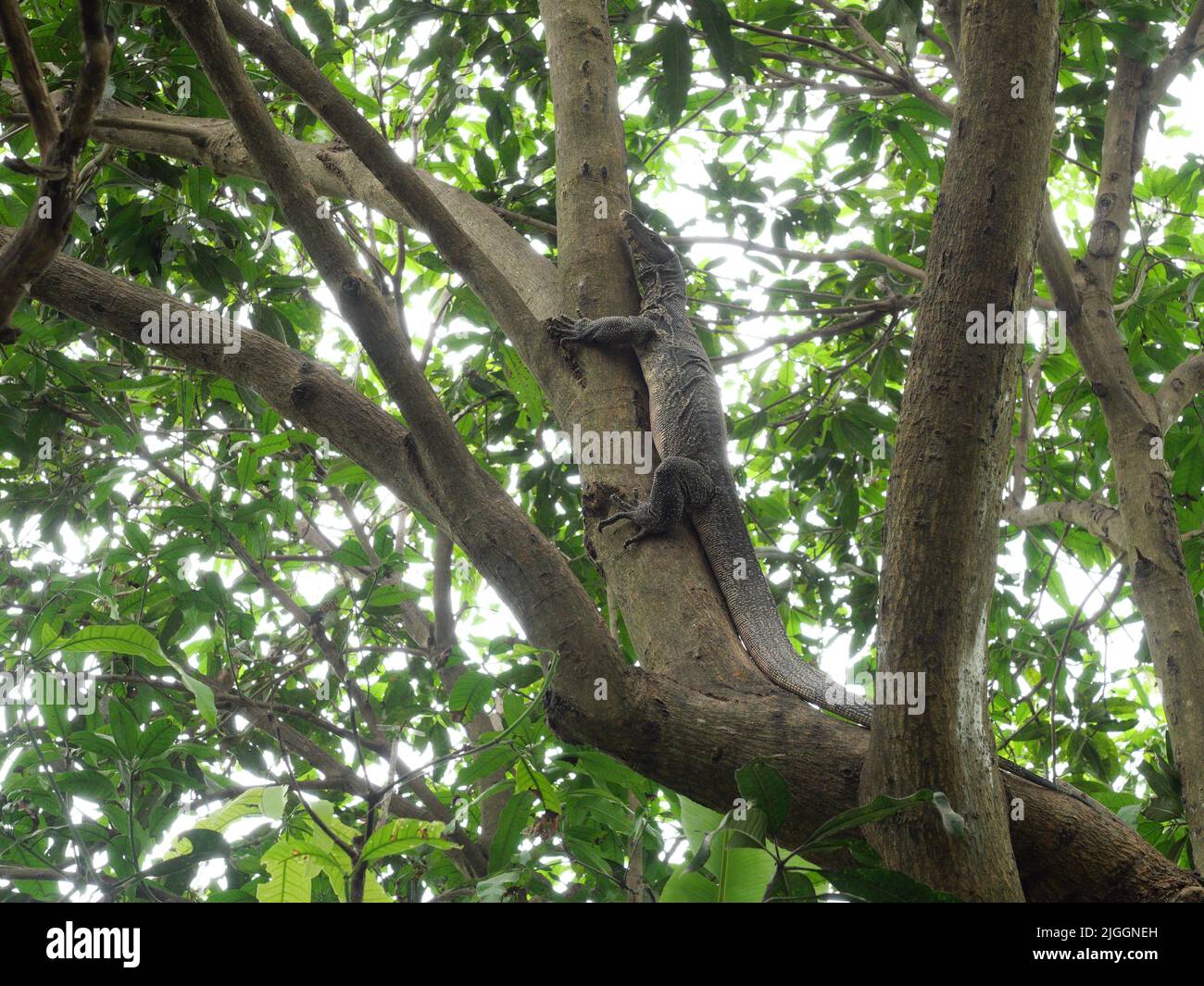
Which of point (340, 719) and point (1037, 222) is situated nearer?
point (1037, 222)

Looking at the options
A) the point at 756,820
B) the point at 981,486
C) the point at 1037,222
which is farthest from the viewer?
the point at 1037,222

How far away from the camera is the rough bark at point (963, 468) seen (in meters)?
1.72

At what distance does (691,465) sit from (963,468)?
183 cm

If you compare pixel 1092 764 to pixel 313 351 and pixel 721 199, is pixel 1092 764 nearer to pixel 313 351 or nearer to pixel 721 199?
pixel 721 199

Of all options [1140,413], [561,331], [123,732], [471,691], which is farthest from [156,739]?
[1140,413]

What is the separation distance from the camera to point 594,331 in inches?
124

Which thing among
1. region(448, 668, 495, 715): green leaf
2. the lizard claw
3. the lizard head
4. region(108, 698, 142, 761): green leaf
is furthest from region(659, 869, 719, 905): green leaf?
the lizard head

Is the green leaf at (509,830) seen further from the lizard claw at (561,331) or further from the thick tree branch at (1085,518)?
the thick tree branch at (1085,518)

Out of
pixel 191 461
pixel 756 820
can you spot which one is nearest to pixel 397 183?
pixel 756 820

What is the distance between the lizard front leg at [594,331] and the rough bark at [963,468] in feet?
4.24

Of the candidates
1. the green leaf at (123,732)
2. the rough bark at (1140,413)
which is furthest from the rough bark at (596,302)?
the rough bark at (1140,413)

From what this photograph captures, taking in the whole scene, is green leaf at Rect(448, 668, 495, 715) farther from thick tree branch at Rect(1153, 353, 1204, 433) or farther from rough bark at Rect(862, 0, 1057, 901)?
thick tree branch at Rect(1153, 353, 1204, 433)

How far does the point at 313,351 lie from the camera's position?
6.45 meters

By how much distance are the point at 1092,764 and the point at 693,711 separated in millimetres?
3082
